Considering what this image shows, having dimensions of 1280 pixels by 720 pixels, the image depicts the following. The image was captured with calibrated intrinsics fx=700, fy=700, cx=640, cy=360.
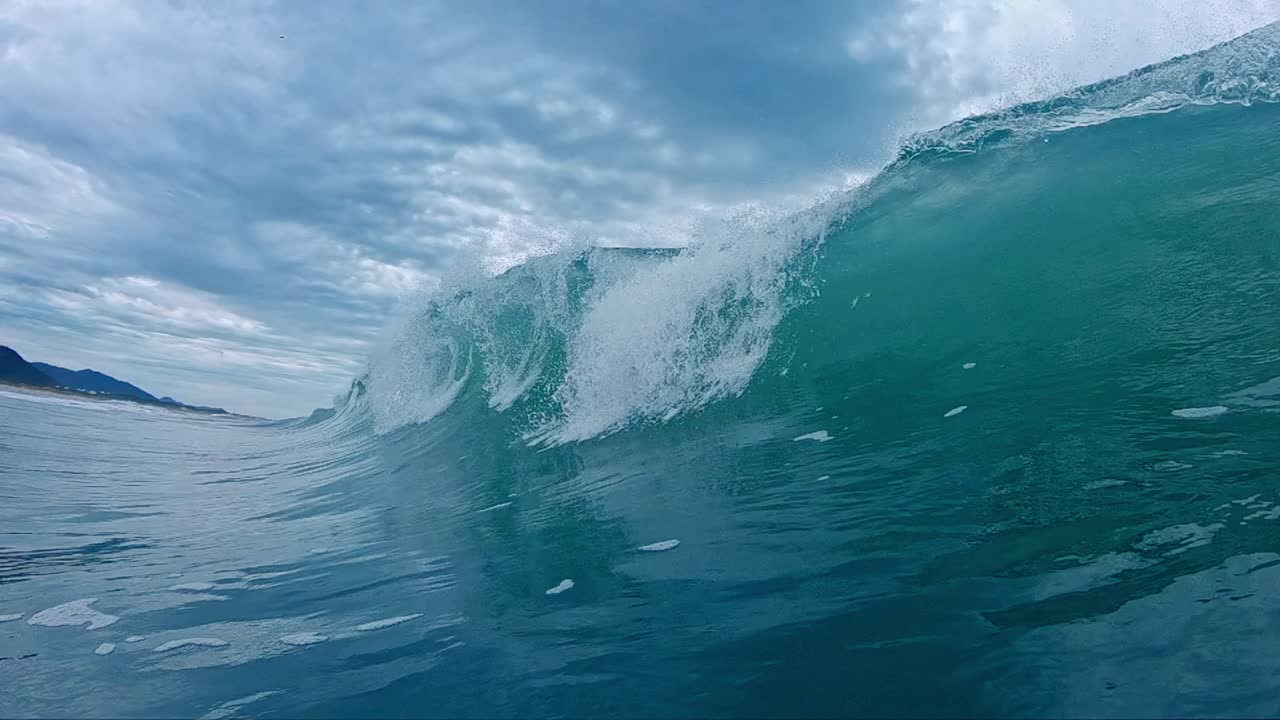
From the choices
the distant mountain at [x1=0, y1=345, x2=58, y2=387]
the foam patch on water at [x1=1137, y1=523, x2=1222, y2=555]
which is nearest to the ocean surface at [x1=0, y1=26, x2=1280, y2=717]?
the foam patch on water at [x1=1137, y1=523, x2=1222, y2=555]

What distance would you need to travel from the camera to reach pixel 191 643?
4.07m

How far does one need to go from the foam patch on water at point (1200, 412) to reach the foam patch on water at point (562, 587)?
4.18 m

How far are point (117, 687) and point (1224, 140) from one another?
1203 cm

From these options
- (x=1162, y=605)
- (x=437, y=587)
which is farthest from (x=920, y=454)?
(x=437, y=587)

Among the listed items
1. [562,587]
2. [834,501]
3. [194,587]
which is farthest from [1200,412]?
[194,587]

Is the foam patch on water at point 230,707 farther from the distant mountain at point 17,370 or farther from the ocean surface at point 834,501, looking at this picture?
the distant mountain at point 17,370

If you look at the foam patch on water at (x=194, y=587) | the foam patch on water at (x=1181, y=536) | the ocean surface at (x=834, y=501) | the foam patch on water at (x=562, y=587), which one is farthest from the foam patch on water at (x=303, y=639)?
the foam patch on water at (x=1181, y=536)

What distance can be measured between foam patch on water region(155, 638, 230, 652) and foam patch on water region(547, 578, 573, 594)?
1.86 metres

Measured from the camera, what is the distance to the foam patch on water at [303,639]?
12.9ft

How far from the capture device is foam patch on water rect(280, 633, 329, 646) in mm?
3926

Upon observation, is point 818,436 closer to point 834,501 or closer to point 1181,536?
point 834,501

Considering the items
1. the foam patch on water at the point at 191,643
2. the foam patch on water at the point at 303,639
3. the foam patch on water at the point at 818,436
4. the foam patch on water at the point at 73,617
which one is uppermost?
the foam patch on water at the point at 818,436

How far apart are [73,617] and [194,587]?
29.3 inches

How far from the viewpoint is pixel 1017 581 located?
327cm
